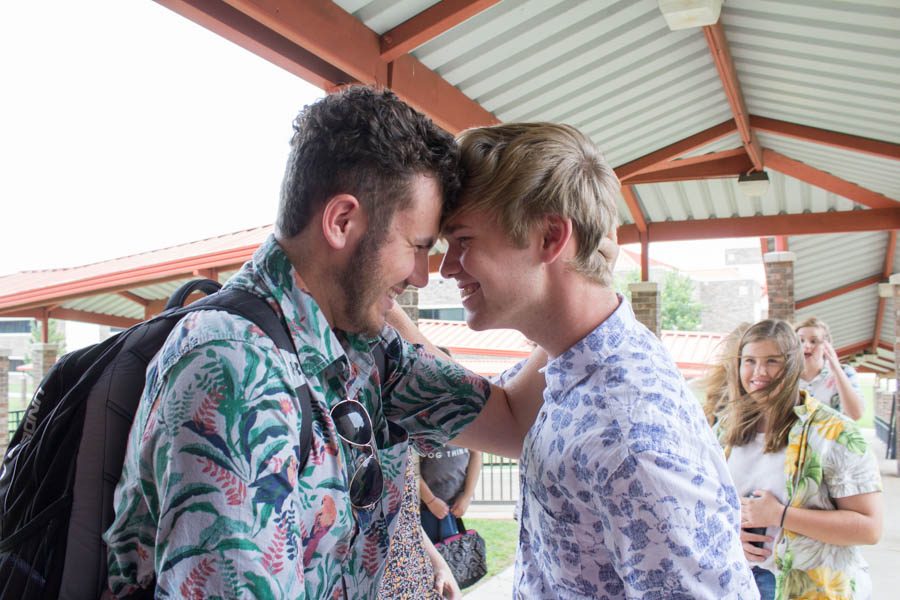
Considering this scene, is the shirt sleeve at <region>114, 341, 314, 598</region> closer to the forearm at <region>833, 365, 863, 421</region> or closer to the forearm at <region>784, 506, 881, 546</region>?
the forearm at <region>784, 506, 881, 546</region>

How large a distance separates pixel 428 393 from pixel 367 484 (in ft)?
1.55

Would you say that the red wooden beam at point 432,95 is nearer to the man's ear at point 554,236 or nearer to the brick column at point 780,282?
the man's ear at point 554,236

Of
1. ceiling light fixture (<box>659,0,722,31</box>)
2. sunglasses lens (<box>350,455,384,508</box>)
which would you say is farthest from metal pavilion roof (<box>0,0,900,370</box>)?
sunglasses lens (<box>350,455,384,508</box>)

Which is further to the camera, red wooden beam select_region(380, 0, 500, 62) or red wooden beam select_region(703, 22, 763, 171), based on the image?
red wooden beam select_region(703, 22, 763, 171)

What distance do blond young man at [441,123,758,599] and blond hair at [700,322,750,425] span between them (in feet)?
6.98

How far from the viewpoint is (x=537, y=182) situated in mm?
1457

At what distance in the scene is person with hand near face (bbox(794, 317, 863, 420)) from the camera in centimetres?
555

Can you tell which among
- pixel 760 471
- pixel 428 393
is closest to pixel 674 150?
pixel 760 471

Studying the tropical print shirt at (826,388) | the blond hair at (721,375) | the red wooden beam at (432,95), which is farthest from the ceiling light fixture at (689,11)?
the tropical print shirt at (826,388)

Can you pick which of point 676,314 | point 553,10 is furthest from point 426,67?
point 676,314

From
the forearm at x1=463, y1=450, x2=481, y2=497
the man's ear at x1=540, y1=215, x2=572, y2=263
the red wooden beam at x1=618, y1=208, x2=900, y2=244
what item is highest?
the red wooden beam at x1=618, y1=208, x2=900, y2=244

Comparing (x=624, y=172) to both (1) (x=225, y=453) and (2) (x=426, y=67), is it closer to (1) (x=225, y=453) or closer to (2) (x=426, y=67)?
(2) (x=426, y=67)

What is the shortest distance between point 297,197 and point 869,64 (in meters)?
5.59

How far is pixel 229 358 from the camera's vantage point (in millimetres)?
1021
